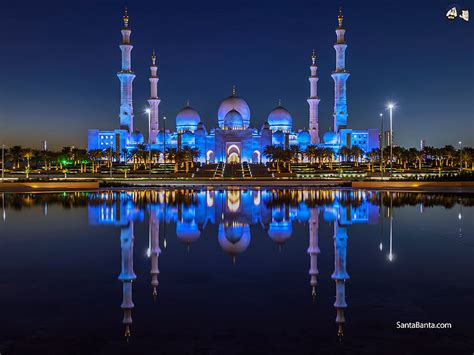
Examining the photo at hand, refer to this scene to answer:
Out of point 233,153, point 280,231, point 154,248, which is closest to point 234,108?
point 233,153

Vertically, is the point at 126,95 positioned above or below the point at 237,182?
above

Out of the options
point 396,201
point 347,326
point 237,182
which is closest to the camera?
point 347,326

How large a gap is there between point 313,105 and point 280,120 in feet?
22.7

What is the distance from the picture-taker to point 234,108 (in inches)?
2618

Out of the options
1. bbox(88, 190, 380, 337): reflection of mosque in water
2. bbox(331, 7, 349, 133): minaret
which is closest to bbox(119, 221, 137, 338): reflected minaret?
bbox(88, 190, 380, 337): reflection of mosque in water

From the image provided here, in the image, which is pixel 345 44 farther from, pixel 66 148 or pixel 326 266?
pixel 326 266

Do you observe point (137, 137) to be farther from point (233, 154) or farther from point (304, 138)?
point (304, 138)

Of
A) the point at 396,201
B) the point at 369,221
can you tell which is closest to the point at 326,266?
the point at 369,221

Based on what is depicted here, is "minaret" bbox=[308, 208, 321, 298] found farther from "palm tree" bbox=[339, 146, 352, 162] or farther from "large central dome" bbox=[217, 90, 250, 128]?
"large central dome" bbox=[217, 90, 250, 128]

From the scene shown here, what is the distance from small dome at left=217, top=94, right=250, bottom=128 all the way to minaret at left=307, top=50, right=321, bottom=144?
7821 millimetres

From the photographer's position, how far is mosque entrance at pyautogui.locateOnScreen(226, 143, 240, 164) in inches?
2554

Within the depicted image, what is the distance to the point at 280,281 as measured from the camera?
7.23 metres

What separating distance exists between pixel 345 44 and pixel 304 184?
3043cm

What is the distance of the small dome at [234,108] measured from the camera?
218ft
